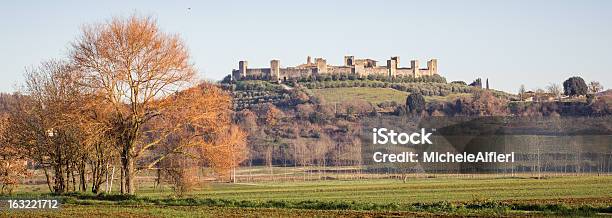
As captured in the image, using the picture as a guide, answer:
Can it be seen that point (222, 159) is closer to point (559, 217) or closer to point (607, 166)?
point (559, 217)

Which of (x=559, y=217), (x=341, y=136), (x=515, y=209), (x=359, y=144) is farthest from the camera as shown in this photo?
(x=341, y=136)

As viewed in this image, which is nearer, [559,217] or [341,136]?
[559,217]

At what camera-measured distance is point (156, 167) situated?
138 feet

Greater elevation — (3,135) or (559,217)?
(3,135)

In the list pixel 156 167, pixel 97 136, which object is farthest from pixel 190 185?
pixel 97 136

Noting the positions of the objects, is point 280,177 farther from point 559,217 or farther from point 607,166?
point 559,217

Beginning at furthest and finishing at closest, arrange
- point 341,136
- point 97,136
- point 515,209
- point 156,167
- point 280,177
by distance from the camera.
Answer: point 341,136
point 280,177
point 156,167
point 97,136
point 515,209

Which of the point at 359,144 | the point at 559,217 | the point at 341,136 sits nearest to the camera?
the point at 559,217

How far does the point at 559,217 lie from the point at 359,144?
9397 cm

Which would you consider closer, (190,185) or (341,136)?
(190,185)

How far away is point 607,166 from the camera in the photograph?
94.4m

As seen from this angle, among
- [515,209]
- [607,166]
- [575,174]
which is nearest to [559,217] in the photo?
[515,209]

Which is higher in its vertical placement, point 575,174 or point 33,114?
point 33,114

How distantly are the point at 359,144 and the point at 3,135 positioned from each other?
7871cm
